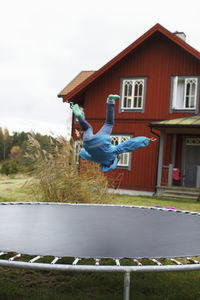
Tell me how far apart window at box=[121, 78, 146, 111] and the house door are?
204 cm

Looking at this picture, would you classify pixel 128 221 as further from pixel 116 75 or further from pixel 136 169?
pixel 116 75

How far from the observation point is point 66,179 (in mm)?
5973

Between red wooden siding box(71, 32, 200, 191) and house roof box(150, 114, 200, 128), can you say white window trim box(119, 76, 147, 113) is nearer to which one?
red wooden siding box(71, 32, 200, 191)

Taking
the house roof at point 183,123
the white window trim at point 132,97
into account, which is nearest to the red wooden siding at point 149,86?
the white window trim at point 132,97

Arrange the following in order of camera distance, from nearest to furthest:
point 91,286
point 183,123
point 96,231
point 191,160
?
point 96,231 → point 91,286 → point 183,123 → point 191,160

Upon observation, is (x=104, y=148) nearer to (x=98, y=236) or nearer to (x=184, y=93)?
Answer: (x=98, y=236)

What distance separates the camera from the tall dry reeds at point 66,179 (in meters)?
6.05

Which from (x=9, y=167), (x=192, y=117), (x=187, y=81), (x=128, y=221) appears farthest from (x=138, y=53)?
(x=128, y=221)

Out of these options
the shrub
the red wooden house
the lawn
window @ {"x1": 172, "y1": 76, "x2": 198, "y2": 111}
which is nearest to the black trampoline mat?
the lawn

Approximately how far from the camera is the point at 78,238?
305 cm

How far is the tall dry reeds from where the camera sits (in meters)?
6.05

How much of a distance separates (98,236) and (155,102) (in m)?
10.5

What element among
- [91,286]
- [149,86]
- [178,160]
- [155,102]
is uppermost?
[149,86]

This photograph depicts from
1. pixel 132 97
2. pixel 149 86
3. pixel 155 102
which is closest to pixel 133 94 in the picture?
pixel 132 97
